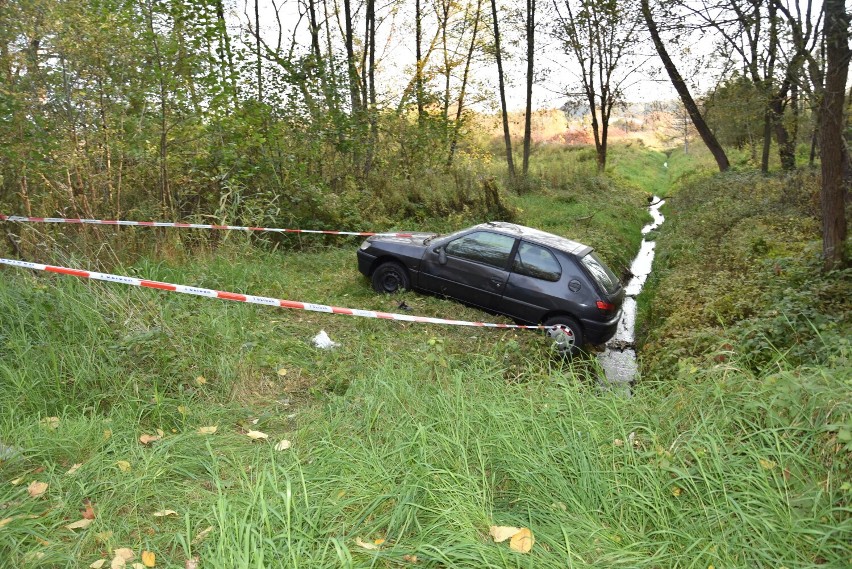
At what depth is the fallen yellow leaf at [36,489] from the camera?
10.9 feet

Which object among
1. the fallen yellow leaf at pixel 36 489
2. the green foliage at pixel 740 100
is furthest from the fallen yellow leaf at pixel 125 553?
the green foliage at pixel 740 100

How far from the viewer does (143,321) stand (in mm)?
5516

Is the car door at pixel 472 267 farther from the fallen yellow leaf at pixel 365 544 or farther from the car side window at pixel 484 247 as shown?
the fallen yellow leaf at pixel 365 544

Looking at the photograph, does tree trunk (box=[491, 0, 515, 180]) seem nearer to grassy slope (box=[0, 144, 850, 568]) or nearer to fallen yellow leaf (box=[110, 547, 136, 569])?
grassy slope (box=[0, 144, 850, 568])

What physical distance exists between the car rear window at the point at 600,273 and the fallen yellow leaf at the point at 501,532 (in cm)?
558

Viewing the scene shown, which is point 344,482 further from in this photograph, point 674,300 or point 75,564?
point 674,300

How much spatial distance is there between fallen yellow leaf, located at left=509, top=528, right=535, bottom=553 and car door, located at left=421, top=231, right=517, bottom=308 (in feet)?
18.2

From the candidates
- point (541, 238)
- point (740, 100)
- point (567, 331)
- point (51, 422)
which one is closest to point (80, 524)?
point (51, 422)

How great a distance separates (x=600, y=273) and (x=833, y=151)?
11.7 ft

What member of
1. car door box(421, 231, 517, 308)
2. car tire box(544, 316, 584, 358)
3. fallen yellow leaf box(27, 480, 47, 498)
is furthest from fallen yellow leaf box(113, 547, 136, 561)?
car door box(421, 231, 517, 308)

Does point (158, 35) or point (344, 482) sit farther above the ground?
point (158, 35)

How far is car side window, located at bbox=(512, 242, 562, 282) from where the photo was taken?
26.2 feet

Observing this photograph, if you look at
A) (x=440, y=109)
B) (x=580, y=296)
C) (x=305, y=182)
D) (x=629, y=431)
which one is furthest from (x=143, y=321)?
(x=440, y=109)

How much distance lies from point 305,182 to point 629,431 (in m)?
10.2
